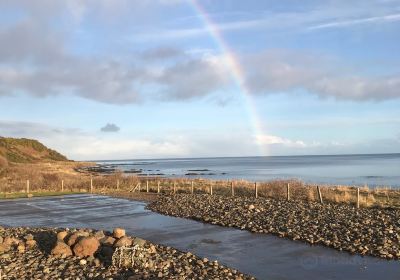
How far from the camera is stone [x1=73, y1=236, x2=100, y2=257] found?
42.7ft

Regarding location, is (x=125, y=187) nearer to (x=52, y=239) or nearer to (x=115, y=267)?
(x=52, y=239)

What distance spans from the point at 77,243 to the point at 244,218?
31.5 feet

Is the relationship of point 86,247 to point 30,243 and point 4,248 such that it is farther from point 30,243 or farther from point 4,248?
point 4,248

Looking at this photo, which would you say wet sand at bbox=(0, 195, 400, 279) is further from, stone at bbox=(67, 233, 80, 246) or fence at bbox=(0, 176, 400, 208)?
fence at bbox=(0, 176, 400, 208)

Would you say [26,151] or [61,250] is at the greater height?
[26,151]

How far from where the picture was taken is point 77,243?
1324 centimetres

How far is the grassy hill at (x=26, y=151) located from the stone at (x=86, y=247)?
10623 centimetres

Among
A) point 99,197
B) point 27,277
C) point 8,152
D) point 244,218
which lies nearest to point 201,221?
point 244,218

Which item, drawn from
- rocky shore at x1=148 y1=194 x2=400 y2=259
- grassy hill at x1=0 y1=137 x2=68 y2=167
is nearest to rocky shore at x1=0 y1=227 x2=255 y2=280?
rocky shore at x1=148 y1=194 x2=400 y2=259

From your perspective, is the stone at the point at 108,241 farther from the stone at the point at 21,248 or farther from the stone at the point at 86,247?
the stone at the point at 21,248

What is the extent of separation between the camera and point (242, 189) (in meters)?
36.2

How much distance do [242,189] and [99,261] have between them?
80.2 ft

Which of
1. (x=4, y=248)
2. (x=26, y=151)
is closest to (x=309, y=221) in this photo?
(x=4, y=248)

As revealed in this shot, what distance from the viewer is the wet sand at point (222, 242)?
40.1 feet
